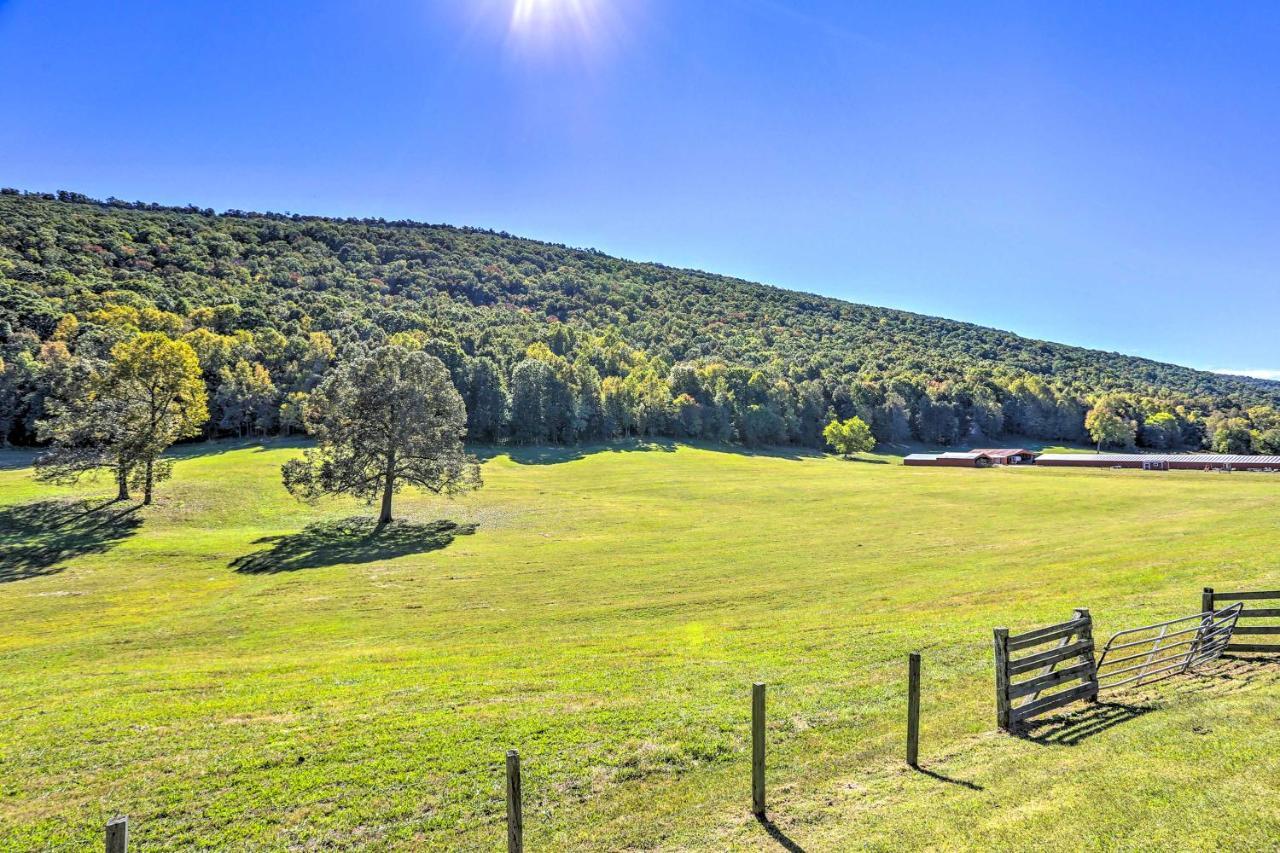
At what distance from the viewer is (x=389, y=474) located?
Result: 41.6 meters

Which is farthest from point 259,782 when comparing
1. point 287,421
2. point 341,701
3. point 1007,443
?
point 1007,443

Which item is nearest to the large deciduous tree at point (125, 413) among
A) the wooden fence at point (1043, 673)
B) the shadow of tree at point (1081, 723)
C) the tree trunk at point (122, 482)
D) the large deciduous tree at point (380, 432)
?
the tree trunk at point (122, 482)

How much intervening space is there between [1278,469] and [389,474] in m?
101

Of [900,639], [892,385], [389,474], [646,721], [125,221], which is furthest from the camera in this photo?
[125,221]

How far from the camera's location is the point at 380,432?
41.6 metres

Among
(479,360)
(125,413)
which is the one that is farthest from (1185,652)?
(479,360)

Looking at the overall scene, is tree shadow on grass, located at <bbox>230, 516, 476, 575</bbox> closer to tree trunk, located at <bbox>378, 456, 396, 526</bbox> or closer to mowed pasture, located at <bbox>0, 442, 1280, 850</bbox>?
mowed pasture, located at <bbox>0, 442, 1280, 850</bbox>

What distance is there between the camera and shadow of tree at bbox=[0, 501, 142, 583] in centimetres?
2941

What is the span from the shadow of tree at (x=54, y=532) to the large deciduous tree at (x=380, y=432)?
9598 mm

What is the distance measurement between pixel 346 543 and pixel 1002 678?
35022 millimetres

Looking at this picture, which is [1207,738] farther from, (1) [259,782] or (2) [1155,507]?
(2) [1155,507]

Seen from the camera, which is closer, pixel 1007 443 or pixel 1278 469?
pixel 1278 469

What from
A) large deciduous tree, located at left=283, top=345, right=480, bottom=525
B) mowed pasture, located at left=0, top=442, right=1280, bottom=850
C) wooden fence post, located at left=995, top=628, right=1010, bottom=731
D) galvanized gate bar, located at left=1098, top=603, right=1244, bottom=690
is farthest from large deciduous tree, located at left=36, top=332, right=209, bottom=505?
galvanized gate bar, located at left=1098, top=603, right=1244, bottom=690

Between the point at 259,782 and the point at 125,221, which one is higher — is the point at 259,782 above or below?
below
